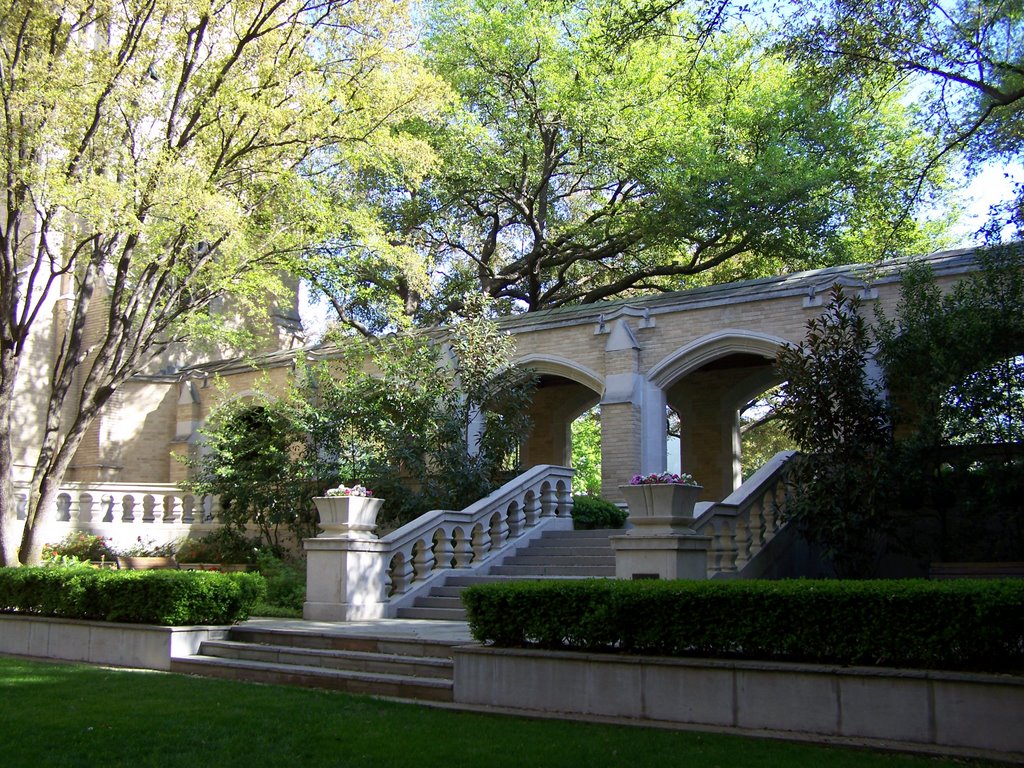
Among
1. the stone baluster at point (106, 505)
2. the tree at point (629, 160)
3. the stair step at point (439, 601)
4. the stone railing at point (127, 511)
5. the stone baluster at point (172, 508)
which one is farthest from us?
the tree at point (629, 160)

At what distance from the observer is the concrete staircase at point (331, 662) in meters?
9.29

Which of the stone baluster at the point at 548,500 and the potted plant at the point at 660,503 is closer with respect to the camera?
the potted plant at the point at 660,503

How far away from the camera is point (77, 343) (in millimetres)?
14891

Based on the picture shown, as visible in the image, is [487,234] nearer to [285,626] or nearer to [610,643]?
[285,626]

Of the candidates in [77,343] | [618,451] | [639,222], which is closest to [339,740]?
[77,343]

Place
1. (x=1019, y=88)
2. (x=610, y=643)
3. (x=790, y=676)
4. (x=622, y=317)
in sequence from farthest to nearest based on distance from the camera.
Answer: (x=622, y=317) → (x=1019, y=88) → (x=610, y=643) → (x=790, y=676)

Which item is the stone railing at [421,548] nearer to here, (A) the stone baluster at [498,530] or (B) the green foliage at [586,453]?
(A) the stone baluster at [498,530]

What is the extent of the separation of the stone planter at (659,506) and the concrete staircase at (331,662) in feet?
8.81

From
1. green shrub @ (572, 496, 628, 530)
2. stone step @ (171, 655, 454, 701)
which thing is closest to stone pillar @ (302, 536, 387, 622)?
stone step @ (171, 655, 454, 701)

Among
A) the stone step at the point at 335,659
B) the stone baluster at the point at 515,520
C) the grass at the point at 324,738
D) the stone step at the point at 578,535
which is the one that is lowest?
the grass at the point at 324,738

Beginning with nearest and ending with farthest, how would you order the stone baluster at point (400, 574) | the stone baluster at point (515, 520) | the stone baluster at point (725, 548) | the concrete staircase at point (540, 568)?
Result: the stone baluster at point (725, 548), the concrete staircase at point (540, 568), the stone baluster at point (400, 574), the stone baluster at point (515, 520)

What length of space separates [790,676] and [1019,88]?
9784 millimetres

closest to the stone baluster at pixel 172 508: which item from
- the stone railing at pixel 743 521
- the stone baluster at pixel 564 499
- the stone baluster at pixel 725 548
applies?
the stone baluster at pixel 564 499

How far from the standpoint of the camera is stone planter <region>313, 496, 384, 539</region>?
12930 millimetres
